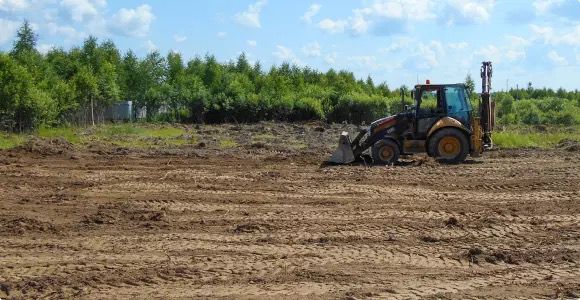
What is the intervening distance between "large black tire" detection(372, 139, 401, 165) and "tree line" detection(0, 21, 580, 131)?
17.1 m

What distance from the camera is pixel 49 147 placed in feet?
74.2

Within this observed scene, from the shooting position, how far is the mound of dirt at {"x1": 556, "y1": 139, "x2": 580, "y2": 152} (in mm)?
24431

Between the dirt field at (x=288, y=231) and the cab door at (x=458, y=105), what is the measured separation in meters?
1.51

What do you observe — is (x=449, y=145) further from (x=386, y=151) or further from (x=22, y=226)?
(x=22, y=226)

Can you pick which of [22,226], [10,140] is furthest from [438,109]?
[10,140]

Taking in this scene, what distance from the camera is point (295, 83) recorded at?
5309 cm

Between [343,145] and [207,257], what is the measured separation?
1097 cm

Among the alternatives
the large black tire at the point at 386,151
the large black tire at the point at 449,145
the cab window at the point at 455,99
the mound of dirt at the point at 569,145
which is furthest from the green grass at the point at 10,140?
the mound of dirt at the point at 569,145

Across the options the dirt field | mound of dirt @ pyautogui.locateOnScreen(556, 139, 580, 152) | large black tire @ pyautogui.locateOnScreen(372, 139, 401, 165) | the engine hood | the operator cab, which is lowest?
the dirt field

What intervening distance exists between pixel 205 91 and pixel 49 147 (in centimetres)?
2236

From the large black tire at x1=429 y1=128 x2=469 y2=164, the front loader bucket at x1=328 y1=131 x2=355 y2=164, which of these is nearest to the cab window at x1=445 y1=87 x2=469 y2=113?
the large black tire at x1=429 y1=128 x2=469 y2=164

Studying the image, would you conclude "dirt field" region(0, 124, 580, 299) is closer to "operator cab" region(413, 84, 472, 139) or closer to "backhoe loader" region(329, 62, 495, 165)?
"backhoe loader" region(329, 62, 495, 165)

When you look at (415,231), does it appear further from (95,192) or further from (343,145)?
(343,145)

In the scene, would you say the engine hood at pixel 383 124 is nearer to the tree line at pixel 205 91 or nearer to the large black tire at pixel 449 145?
the large black tire at pixel 449 145
